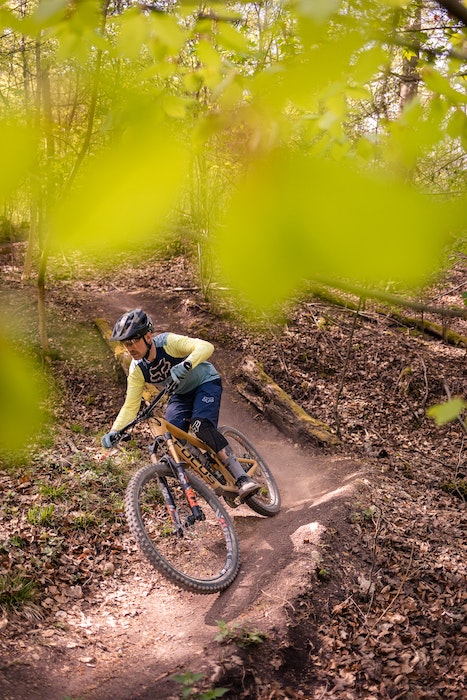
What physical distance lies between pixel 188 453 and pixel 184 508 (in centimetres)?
90

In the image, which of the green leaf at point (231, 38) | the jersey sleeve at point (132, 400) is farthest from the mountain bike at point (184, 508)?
the green leaf at point (231, 38)

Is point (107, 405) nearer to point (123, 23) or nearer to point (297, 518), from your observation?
point (297, 518)

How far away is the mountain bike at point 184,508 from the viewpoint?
4336 mm

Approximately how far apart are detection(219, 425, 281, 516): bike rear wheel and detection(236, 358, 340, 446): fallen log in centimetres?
135

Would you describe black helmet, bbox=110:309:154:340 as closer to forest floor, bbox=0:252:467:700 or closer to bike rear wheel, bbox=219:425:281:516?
forest floor, bbox=0:252:467:700

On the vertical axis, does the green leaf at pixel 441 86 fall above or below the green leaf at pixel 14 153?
above

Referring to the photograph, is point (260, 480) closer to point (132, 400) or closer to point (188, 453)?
point (188, 453)

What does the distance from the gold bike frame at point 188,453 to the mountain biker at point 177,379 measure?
0.07 metres

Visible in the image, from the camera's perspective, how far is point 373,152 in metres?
0.90

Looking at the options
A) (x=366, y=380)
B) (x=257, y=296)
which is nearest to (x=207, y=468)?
(x=257, y=296)

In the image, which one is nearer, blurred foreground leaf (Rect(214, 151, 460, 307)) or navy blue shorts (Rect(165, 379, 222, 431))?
blurred foreground leaf (Rect(214, 151, 460, 307))

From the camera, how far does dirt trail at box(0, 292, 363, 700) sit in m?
3.38

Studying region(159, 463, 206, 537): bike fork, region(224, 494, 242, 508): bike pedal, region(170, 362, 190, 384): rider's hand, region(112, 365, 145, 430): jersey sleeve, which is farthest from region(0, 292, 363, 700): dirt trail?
region(170, 362, 190, 384): rider's hand

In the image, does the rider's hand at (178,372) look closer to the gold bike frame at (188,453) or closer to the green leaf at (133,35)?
the gold bike frame at (188,453)
